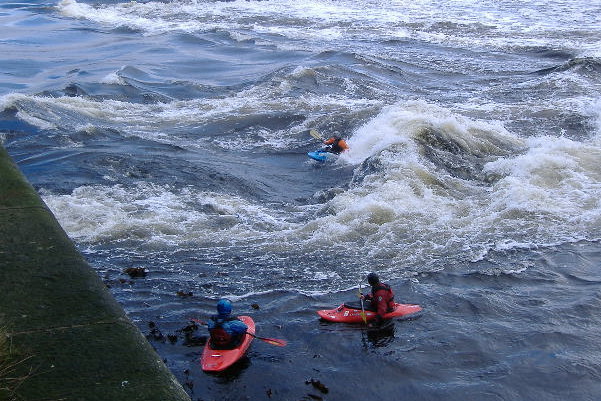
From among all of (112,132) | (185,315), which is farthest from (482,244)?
(112,132)

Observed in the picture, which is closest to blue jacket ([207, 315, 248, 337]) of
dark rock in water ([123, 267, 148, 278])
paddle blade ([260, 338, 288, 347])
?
paddle blade ([260, 338, 288, 347])

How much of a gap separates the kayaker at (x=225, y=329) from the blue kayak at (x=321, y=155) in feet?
24.7

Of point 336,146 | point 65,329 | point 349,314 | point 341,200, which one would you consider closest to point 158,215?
point 341,200

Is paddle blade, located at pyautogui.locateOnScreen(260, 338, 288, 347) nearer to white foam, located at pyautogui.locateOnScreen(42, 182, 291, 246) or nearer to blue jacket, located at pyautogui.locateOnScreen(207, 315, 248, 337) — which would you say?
blue jacket, located at pyautogui.locateOnScreen(207, 315, 248, 337)

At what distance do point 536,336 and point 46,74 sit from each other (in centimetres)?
1993

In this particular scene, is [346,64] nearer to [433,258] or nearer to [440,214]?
[440,214]

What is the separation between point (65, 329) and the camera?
5609 mm

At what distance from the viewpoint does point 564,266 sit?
10.0m

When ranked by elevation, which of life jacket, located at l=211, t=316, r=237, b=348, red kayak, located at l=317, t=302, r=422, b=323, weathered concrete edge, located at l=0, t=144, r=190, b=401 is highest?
weathered concrete edge, located at l=0, t=144, r=190, b=401

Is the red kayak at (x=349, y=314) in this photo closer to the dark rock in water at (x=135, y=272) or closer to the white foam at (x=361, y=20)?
the dark rock in water at (x=135, y=272)

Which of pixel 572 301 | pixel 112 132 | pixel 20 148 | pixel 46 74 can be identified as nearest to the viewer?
pixel 572 301

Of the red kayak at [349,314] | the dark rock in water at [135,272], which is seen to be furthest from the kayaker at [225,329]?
the dark rock in water at [135,272]

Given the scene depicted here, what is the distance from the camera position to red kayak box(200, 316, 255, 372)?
24.6 ft

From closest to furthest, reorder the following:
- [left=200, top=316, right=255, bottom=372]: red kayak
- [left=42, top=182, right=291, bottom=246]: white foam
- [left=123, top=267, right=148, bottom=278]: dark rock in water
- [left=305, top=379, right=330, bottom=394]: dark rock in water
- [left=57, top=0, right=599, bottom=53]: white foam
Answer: [left=305, top=379, right=330, bottom=394]: dark rock in water < [left=200, top=316, right=255, bottom=372]: red kayak < [left=123, top=267, right=148, bottom=278]: dark rock in water < [left=42, top=182, right=291, bottom=246]: white foam < [left=57, top=0, right=599, bottom=53]: white foam
